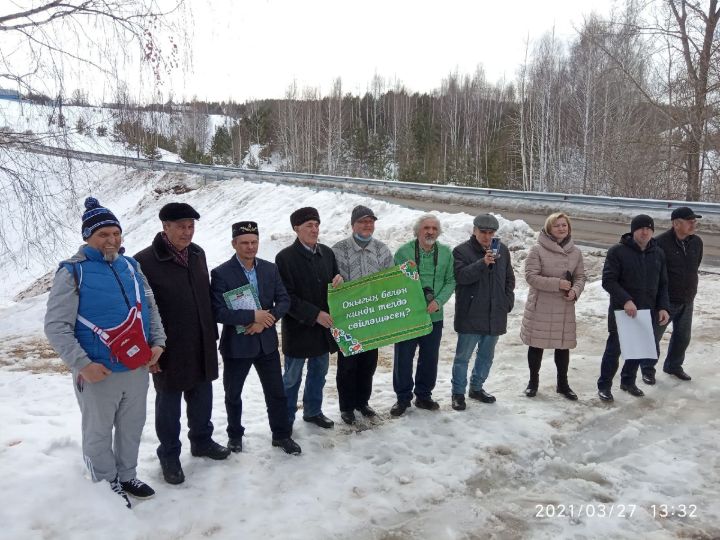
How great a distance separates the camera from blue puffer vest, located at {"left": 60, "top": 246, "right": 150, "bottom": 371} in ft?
10.7

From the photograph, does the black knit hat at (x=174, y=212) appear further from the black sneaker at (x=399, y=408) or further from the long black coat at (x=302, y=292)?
the black sneaker at (x=399, y=408)

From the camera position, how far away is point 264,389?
4.34m

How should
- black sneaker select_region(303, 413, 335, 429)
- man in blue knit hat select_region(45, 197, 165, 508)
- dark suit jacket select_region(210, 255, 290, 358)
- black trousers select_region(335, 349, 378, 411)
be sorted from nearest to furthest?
man in blue knit hat select_region(45, 197, 165, 508), dark suit jacket select_region(210, 255, 290, 358), black sneaker select_region(303, 413, 335, 429), black trousers select_region(335, 349, 378, 411)

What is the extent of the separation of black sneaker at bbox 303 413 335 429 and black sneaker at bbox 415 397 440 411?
3.25 feet

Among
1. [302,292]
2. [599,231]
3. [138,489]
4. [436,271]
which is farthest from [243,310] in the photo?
[599,231]

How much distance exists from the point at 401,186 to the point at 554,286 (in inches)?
725

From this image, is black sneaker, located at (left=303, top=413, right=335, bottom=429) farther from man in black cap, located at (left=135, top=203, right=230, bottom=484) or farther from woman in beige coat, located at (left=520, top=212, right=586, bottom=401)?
woman in beige coat, located at (left=520, top=212, right=586, bottom=401)

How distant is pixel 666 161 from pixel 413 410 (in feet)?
57.8

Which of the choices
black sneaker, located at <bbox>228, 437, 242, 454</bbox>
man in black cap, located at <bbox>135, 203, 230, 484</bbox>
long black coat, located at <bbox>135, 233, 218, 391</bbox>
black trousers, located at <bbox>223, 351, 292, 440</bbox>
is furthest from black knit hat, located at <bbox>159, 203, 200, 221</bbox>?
black sneaker, located at <bbox>228, 437, 242, 454</bbox>

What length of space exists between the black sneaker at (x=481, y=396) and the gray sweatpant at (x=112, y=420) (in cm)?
344

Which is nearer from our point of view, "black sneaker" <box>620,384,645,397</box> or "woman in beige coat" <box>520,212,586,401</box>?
"woman in beige coat" <box>520,212,586,401</box>

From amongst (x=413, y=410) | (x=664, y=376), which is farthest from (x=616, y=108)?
(x=413, y=410)

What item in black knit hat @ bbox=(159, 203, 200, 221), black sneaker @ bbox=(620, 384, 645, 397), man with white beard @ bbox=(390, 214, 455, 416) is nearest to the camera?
black knit hat @ bbox=(159, 203, 200, 221)
